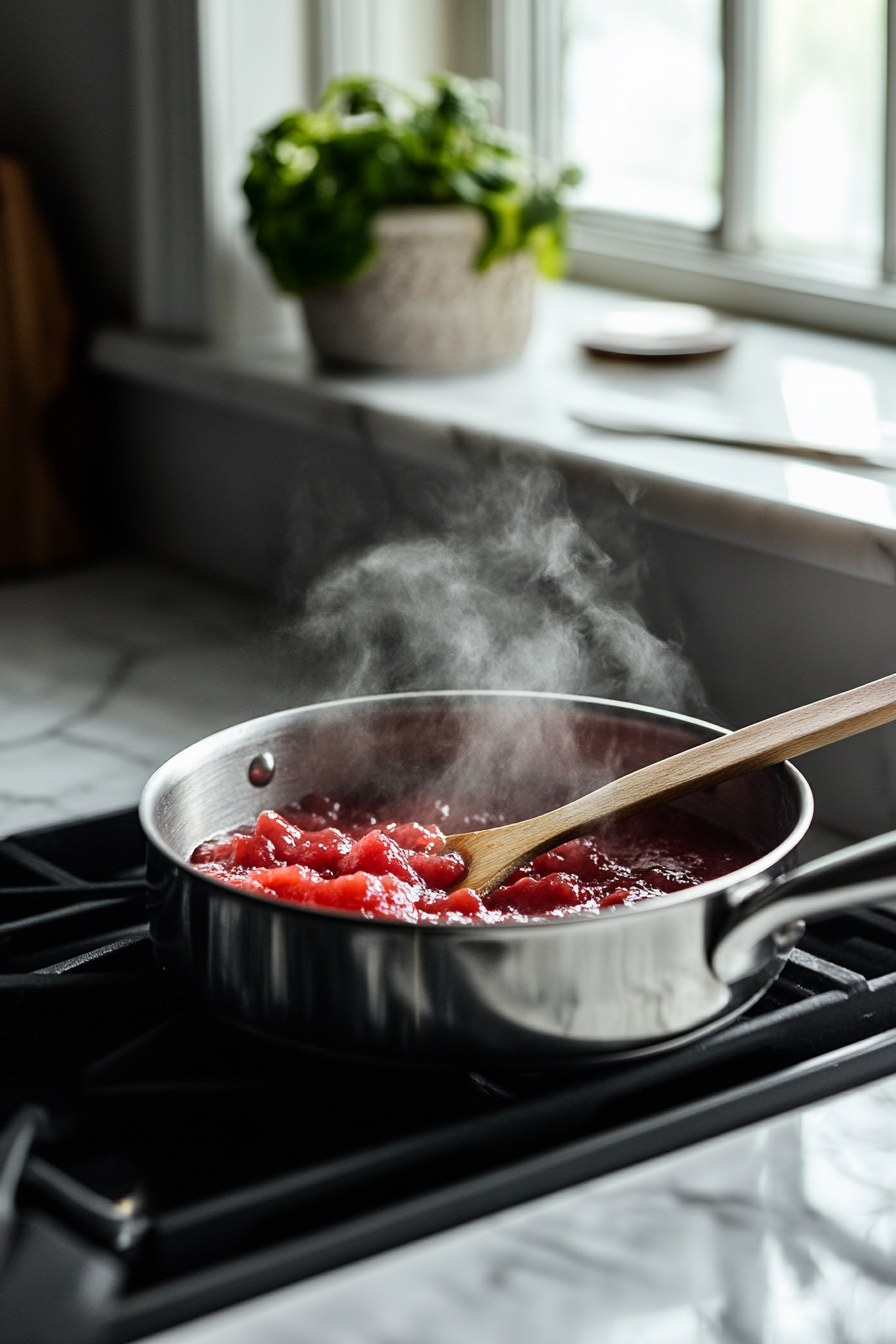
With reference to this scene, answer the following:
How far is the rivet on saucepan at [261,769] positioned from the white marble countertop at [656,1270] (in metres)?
0.32

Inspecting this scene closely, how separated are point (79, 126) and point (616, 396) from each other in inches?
30.2

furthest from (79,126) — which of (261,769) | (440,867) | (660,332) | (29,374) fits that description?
(440,867)

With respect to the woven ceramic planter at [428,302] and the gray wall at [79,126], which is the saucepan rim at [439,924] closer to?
the woven ceramic planter at [428,302]

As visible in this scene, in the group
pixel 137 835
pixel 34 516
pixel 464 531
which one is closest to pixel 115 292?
pixel 34 516

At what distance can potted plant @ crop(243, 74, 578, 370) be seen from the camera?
144cm

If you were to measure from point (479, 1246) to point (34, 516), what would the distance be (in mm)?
1281

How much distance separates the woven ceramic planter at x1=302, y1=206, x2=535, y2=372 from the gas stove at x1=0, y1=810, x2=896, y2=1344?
0.82 meters

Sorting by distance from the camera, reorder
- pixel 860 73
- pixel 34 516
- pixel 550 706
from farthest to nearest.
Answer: pixel 34 516 < pixel 860 73 < pixel 550 706

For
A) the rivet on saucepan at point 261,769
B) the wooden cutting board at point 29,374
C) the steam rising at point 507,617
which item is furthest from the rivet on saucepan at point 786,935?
the wooden cutting board at point 29,374

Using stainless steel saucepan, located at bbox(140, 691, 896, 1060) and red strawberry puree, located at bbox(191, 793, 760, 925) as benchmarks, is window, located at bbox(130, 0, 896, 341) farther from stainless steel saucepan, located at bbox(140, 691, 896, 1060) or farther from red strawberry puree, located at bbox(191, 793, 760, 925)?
stainless steel saucepan, located at bbox(140, 691, 896, 1060)

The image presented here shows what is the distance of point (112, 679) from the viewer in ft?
4.53

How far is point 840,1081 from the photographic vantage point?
707mm

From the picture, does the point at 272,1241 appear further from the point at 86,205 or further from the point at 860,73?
the point at 86,205

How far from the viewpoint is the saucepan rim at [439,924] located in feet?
2.04
